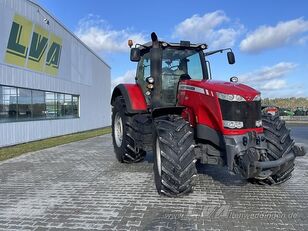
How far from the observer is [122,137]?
8.92 metres

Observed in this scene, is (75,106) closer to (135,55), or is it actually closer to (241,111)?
(135,55)

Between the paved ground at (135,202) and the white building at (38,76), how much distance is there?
635cm

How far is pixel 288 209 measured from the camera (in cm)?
517

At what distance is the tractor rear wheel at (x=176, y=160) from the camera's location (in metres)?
5.43

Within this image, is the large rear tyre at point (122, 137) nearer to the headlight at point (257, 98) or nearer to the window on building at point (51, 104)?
the headlight at point (257, 98)

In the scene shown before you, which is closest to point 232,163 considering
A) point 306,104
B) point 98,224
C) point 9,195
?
point 98,224

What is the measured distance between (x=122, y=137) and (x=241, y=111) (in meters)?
3.88

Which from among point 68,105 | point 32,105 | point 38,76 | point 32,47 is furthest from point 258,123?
point 68,105

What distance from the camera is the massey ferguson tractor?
18.0 ft

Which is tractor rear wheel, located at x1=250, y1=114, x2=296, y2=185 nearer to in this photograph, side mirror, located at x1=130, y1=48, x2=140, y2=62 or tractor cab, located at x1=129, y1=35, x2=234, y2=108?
tractor cab, located at x1=129, y1=35, x2=234, y2=108

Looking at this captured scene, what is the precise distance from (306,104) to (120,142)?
2570 inches

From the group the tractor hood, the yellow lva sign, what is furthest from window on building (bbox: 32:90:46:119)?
the tractor hood

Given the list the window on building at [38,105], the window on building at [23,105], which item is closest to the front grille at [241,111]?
the window on building at [23,105]

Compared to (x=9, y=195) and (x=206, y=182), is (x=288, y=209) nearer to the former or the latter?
(x=206, y=182)
